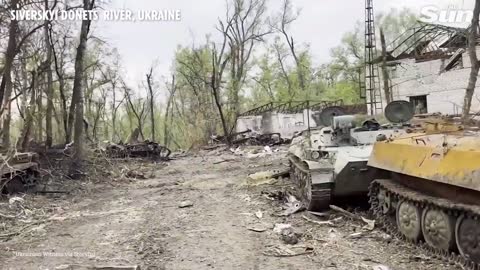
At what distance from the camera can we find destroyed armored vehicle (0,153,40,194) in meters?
12.6

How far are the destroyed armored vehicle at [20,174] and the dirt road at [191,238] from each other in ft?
2.41

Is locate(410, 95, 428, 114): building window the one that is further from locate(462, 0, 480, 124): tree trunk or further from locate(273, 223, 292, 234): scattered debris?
locate(273, 223, 292, 234): scattered debris

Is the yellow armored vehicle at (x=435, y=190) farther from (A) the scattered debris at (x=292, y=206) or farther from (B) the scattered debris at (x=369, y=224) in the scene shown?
(A) the scattered debris at (x=292, y=206)

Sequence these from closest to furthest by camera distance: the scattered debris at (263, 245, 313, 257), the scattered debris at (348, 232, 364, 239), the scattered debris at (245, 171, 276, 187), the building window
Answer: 1. the scattered debris at (263, 245, 313, 257)
2. the scattered debris at (348, 232, 364, 239)
3. the scattered debris at (245, 171, 276, 187)
4. the building window

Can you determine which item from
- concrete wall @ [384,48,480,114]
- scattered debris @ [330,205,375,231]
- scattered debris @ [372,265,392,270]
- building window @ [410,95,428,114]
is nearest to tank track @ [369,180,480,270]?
scattered debris @ [330,205,375,231]

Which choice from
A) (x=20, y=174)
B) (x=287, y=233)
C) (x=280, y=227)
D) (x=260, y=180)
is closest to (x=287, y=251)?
(x=287, y=233)

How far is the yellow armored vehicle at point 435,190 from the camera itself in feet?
18.7

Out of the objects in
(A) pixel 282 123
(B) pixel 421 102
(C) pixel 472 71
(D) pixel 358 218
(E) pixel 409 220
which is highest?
(C) pixel 472 71

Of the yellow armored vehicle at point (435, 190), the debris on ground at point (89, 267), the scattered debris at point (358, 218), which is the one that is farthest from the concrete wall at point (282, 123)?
the debris on ground at point (89, 267)

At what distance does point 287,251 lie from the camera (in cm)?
680

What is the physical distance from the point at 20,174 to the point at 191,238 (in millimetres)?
7540

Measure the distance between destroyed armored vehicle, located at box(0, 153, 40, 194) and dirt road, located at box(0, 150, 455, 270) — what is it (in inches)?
28.9

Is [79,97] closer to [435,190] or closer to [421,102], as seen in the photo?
[435,190]

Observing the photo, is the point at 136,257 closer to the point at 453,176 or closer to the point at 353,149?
the point at 453,176
